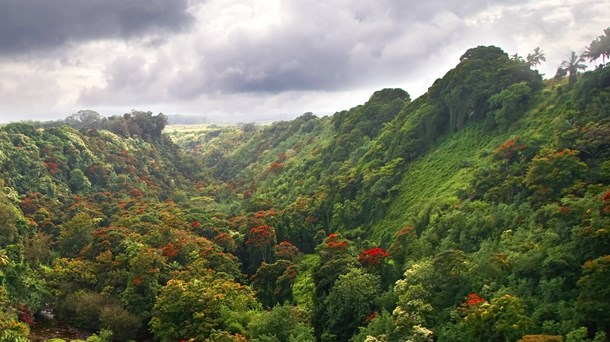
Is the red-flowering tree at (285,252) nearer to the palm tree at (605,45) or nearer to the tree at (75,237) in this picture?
the tree at (75,237)

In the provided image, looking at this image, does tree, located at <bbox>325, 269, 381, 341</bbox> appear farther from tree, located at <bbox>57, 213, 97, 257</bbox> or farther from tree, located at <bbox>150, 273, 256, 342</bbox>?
tree, located at <bbox>57, 213, 97, 257</bbox>

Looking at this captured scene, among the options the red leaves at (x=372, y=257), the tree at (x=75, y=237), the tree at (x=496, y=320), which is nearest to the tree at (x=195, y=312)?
the red leaves at (x=372, y=257)

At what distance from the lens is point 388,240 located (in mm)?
54062

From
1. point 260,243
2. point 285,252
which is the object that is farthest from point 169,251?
point 285,252

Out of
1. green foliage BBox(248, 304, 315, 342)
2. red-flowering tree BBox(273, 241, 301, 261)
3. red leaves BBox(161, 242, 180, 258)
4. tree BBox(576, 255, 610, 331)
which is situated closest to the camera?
tree BBox(576, 255, 610, 331)

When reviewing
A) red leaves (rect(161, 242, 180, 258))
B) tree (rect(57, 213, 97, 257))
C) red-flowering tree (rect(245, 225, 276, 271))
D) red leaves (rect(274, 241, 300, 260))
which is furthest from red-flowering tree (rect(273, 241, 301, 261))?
tree (rect(57, 213, 97, 257))

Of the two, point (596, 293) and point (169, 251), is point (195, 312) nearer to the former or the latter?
point (169, 251)

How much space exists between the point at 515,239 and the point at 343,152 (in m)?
53.6

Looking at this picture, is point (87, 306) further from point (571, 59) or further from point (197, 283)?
point (571, 59)

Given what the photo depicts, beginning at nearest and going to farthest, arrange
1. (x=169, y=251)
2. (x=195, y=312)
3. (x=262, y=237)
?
1. (x=195, y=312)
2. (x=169, y=251)
3. (x=262, y=237)

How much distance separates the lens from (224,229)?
225ft

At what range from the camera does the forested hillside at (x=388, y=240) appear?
32219 millimetres

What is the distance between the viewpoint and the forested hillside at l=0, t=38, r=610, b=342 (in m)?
32.2

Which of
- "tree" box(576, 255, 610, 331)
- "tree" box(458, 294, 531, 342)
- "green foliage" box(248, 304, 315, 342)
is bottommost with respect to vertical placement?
"green foliage" box(248, 304, 315, 342)
